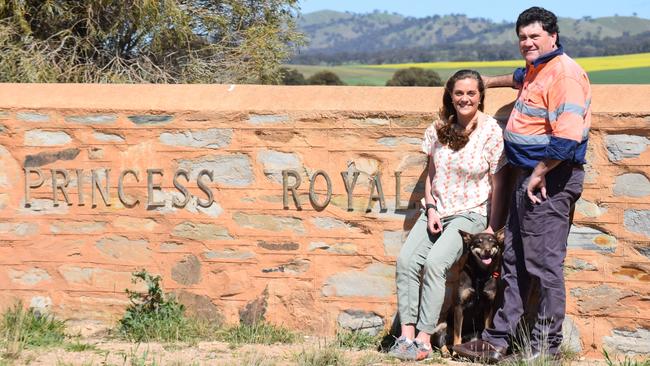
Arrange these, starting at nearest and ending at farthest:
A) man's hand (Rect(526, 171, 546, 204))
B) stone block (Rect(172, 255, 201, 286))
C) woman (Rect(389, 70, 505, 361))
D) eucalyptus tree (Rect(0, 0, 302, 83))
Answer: man's hand (Rect(526, 171, 546, 204))
woman (Rect(389, 70, 505, 361))
stone block (Rect(172, 255, 201, 286))
eucalyptus tree (Rect(0, 0, 302, 83))

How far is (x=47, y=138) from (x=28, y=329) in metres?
1.21

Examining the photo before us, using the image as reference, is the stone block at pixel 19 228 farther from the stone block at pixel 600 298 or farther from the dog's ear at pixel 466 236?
the stone block at pixel 600 298

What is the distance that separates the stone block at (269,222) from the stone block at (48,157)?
112cm

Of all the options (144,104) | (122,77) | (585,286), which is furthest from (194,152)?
(122,77)

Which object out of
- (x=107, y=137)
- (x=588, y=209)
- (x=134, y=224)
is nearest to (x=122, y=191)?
(x=134, y=224)

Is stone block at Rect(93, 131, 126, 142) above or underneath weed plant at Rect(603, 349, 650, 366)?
above

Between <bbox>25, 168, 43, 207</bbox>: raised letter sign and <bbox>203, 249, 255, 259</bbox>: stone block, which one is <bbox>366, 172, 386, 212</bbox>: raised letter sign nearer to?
<bbox>203, 249, 255, 259</bbox>: stone block

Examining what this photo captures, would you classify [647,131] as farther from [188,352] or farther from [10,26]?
[10,26]

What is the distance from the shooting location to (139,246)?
645 centimetres

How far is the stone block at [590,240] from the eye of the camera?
19.2 feet

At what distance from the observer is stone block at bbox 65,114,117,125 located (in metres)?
6.39

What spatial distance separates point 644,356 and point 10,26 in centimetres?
995

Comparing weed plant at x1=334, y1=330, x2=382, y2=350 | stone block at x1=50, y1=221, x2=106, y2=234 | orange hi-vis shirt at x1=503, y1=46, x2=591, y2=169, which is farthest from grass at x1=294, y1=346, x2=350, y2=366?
stone block at x1=50, y1=221, x2=106, y2=234

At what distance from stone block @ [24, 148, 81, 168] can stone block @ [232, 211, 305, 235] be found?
112 cm
